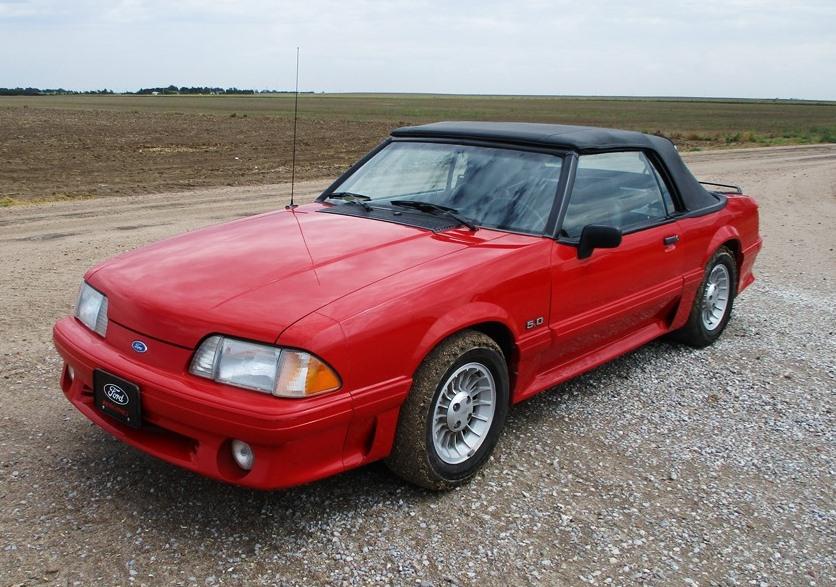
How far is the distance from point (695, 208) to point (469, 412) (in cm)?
239

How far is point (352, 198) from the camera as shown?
4277 millimetres

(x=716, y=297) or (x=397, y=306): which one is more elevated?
(x=397, y=306)

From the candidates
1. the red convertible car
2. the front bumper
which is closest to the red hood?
the red convertible car

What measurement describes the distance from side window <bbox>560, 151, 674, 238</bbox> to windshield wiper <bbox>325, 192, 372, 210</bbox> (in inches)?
43.0

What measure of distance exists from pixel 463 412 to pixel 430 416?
27cm

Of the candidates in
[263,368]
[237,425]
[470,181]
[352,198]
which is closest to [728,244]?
[470,181]

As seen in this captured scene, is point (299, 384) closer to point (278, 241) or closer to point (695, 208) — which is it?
point (278, 241)

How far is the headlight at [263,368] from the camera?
8.75 feet

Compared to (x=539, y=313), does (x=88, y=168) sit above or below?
below

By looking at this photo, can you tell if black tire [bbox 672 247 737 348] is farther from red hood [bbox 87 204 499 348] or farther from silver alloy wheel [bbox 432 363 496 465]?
silver alloy wheel [bbox 432 363 496 465]

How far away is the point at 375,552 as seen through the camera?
9.32 feet

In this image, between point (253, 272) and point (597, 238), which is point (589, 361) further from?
point (253, 272)

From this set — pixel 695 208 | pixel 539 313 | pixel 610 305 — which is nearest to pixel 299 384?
pixel 539 313

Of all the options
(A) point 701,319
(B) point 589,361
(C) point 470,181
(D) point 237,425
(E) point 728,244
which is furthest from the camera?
(E) point 728,244
